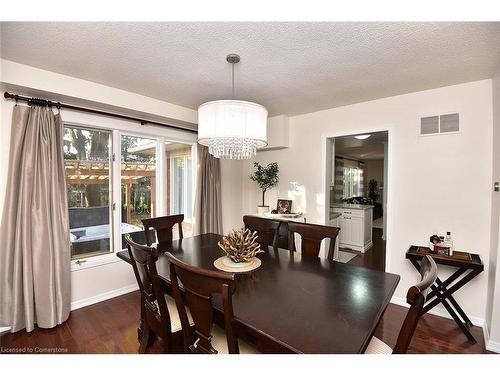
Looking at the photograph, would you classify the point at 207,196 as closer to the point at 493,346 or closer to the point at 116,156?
the point at 116,156

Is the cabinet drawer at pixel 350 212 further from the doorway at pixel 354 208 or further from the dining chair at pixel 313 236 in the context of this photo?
the dining chair at pixel 313 236

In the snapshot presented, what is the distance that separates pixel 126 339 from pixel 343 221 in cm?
399

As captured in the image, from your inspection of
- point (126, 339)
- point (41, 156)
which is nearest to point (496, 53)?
point (126, 339)

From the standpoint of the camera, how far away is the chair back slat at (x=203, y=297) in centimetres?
96


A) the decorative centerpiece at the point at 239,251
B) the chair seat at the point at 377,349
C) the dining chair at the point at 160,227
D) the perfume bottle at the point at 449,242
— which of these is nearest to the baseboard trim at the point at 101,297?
the dining chair at the point at 160,227

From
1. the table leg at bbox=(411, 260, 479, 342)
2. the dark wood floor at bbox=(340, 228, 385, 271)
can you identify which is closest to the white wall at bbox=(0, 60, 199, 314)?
the table leg at bbox=(411, 260, 479, 342)

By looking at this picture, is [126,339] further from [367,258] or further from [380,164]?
[380,164]

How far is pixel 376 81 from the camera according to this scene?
2324 millimetres

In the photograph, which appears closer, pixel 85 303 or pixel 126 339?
pixel 126 339

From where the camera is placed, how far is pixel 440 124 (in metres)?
2.46

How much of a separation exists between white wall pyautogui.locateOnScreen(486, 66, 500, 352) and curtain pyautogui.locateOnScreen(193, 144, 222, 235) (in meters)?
3.07

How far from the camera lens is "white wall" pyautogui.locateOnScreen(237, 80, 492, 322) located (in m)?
2.28

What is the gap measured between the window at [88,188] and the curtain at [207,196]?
3.70 feet

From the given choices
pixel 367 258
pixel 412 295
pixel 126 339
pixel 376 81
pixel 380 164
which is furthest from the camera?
pixel 380 164
